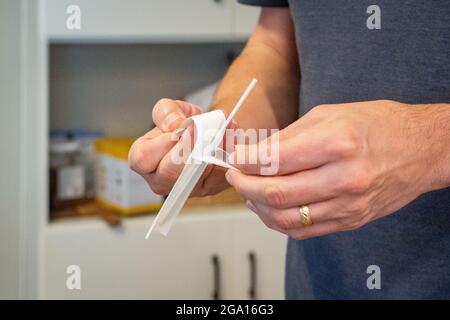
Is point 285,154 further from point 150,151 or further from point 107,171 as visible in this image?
point 107,171

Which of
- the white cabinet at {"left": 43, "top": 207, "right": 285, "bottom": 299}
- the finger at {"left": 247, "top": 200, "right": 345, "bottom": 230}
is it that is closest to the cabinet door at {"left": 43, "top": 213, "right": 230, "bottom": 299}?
the white cabinet at {"left": 43, "top": 207, "right": 285, "bottom": 299}

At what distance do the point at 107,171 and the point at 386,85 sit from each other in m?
0.40

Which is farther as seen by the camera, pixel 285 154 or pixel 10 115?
pixel 10 115

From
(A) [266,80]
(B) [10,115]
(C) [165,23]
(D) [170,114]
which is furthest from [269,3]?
(B) [10,115]

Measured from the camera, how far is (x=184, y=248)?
0.88 metres

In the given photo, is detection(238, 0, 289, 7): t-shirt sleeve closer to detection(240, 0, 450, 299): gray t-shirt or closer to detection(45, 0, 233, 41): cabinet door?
detection(240, 0, 450, 299): gray t-shirt

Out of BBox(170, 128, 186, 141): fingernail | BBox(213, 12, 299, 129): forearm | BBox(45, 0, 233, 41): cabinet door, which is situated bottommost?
BBox(170, 128, 186, 141): fingernail

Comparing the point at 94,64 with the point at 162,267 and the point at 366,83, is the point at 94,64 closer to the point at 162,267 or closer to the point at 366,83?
the point at 162,267

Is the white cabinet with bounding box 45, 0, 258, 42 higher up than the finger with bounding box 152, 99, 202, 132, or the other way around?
the white cabinet with bounding box 45, 0, 258, 42

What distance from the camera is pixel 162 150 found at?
0.36 meters

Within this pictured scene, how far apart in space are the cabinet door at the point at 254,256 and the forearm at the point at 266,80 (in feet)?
1.28

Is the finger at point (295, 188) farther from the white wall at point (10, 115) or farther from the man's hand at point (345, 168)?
the white wall at point (10, 115)

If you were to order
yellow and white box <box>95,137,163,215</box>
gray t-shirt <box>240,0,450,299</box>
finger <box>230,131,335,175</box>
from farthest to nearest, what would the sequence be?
yellow and white box <box>95,137,163,215</box> → gray t-shirt <box>240,0,450,299</box> → finger <box>230,131,335,175</box>

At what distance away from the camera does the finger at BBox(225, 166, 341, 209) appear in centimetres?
28
